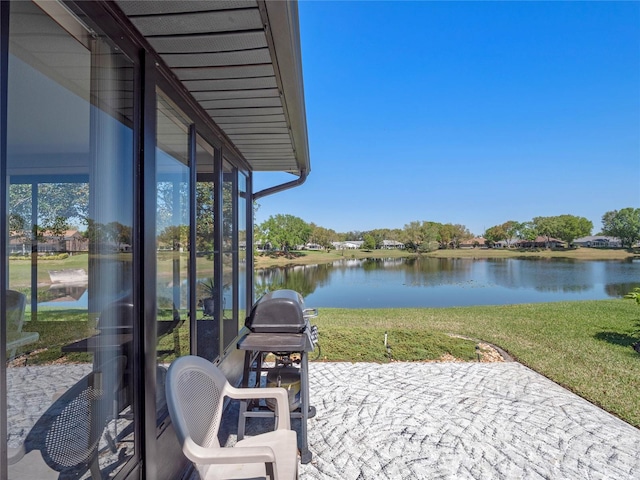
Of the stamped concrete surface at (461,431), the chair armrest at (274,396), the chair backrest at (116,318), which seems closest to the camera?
the chair backrest at (116,318)

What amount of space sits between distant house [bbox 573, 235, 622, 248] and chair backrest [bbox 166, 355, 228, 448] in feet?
214

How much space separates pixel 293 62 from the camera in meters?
1.61

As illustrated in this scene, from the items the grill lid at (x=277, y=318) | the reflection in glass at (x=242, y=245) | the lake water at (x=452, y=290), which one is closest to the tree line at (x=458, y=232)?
the lake water at (x=452, y=290)

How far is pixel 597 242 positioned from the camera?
56188 millimetres

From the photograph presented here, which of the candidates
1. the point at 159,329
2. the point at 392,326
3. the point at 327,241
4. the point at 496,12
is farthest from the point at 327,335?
the point at 327,241

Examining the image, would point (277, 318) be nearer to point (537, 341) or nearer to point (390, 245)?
point (537, 341)

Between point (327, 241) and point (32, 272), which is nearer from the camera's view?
point (32, 272)

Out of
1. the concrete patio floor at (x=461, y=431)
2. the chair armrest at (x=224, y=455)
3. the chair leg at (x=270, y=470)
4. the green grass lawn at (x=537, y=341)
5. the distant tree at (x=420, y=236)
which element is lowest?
the green grass lawn at (x=537, y=341)

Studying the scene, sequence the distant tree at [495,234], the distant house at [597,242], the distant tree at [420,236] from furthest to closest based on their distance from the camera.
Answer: the distant tree at [495,234] → the distant house at [597,242] → the distant tree at [420,236]

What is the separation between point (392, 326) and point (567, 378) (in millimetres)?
3036

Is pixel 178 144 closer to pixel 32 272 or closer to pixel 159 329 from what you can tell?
pixel 159 329

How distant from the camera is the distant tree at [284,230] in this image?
27.9 meters

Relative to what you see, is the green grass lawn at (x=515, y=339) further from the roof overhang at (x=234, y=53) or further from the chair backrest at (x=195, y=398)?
the roof overhang at (x=234, y=53)

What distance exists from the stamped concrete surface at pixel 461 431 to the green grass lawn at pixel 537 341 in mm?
444
